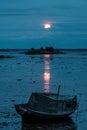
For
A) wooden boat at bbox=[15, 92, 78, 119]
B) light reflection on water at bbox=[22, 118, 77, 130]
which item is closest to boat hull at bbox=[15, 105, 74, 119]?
wooden boat at bbox=[15, 92, 78, 119]

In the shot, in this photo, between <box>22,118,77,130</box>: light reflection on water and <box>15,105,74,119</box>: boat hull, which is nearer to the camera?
<box>22,118,77,130</box>: light reflection on water

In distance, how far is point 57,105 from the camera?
75.3 ft

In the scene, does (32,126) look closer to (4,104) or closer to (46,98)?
(46,98)

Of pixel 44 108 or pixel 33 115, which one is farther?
pixel 44 108

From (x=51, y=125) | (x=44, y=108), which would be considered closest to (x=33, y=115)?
(x=44, y=108)

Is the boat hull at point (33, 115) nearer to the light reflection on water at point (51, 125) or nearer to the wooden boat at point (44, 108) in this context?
the wooden boat at point (44, 108)

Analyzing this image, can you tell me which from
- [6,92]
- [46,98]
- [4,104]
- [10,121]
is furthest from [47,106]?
[6,92]

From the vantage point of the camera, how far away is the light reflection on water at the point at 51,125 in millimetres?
21781

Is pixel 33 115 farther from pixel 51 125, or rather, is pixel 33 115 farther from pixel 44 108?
pixel 51 125

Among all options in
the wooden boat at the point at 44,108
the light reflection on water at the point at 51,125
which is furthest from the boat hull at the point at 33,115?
the light reflection on water at the point at 51,125

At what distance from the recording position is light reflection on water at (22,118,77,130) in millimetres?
21781

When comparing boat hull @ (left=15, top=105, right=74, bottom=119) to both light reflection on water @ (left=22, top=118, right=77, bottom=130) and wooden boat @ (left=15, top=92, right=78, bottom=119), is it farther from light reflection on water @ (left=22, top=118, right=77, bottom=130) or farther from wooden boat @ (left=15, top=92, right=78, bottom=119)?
light reflection on water @ (left=22, top=118, right=77, bottom=130)

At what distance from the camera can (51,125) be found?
2233cm

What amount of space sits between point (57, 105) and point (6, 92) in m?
13.9
